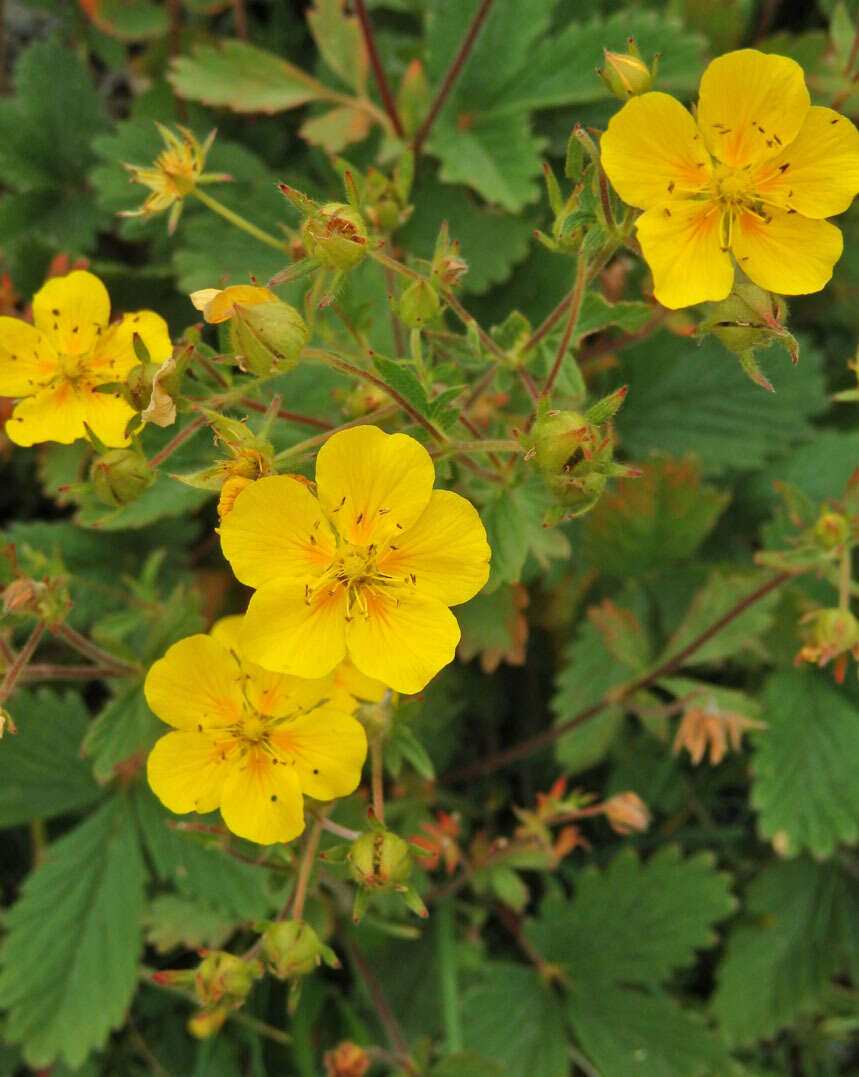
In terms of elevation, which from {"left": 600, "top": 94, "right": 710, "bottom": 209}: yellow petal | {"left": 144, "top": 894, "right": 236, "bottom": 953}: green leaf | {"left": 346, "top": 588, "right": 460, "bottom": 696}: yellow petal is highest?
{"left": 600, "top": 94, "right": 710, "bottom": 209}: yellow petal

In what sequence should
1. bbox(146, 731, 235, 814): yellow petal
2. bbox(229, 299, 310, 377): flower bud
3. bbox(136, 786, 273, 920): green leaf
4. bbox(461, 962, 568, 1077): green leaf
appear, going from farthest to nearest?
bbox(461, 962, 568, 1077): green leaf < bbox(136, 786, 273, 920): green leaf < bbox(146, 731, 235, 814): yellow petal < bbox(229, 299, 310, 377): flower bud

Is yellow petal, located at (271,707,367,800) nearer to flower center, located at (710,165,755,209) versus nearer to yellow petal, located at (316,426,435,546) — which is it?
yellow petal, located at (316,426,435,546)

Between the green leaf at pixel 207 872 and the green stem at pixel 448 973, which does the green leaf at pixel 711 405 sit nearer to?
the green stem at pixel 448 973

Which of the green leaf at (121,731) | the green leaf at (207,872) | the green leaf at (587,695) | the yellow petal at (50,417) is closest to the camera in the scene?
the yellow petal at (50,417)

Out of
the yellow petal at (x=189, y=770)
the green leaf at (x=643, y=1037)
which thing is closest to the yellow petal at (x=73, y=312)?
the yellow petal at (x=189, y=770)

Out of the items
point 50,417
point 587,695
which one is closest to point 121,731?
point 50,417

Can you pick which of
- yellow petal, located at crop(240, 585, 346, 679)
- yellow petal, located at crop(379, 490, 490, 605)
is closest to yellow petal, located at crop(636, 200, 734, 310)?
yellow petal, located at crop(379, 490, 490, 605)

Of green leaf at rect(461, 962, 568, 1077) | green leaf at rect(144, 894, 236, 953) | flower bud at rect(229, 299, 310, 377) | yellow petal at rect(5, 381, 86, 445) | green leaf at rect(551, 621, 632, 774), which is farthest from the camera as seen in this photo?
green leaf at rect(461, 962, 568, 1077)
